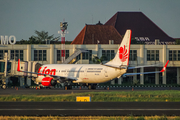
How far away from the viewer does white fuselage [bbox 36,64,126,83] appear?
153 feet

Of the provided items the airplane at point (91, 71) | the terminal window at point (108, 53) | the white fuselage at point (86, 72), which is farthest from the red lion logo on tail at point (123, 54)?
the terminal window at point (108, 53)

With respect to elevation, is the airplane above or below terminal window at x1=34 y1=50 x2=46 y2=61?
below

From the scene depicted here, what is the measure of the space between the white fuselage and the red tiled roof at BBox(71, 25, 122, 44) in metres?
40.0

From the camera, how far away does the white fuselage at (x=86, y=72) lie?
153 feet

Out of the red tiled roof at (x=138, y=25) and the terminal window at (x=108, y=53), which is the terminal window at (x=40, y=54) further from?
the red tiled roof at (x=138, y=25)

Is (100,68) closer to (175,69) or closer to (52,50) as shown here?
(52,50)

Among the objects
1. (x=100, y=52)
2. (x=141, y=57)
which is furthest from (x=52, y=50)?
(x=141, y=57)

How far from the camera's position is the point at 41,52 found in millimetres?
71062

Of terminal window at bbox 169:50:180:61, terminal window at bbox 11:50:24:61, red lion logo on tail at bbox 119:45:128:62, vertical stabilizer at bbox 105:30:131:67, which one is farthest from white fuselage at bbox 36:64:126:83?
terminal window at bbox 169:50:180:61

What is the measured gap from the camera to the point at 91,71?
49.1m

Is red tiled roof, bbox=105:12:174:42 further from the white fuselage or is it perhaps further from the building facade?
the white fuselage

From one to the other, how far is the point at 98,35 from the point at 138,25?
2610 cm

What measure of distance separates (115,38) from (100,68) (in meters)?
47.2

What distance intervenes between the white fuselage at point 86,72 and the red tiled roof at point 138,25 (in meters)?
62.8
